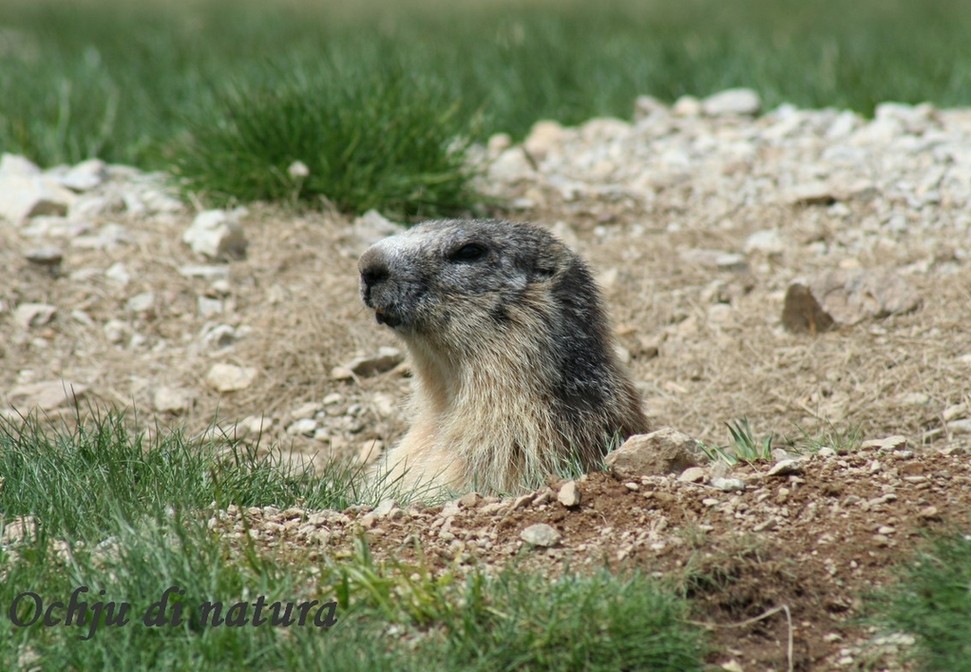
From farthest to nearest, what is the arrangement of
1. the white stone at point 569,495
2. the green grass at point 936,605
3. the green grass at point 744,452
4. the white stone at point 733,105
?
the white stone at point 733,105 < the green grass at point 744,452 < the white stone at point 569,495 < the green grass at point 936,605

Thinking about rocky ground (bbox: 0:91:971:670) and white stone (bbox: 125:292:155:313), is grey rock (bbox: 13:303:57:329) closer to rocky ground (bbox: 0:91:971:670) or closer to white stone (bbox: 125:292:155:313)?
rocky ground (bbox: 0:91:971:670)

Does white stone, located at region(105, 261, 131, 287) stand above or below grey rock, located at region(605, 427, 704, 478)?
above

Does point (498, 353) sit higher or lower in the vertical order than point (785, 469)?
higher

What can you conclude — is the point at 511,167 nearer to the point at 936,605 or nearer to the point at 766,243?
the point at 766,243

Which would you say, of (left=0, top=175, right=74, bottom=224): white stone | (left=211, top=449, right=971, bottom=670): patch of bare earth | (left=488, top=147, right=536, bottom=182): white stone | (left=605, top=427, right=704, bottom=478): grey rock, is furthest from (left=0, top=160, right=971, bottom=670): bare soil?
(left=488, top=147, right=536, bottom=182): white stone

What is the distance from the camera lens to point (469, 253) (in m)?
5.10

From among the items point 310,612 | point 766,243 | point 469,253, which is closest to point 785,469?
point 310,612

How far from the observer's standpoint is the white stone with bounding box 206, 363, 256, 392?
616 cm

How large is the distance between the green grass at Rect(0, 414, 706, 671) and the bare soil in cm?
26

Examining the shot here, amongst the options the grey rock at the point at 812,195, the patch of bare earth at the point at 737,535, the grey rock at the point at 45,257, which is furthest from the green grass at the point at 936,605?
the grey rock at the point at 45,257

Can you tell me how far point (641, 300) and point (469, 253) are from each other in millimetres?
1848

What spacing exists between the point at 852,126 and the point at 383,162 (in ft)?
10.7

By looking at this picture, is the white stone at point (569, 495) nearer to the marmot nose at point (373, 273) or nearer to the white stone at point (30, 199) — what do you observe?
the marmot nose at point (373, 273)

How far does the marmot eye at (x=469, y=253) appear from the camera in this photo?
5.08 meters
